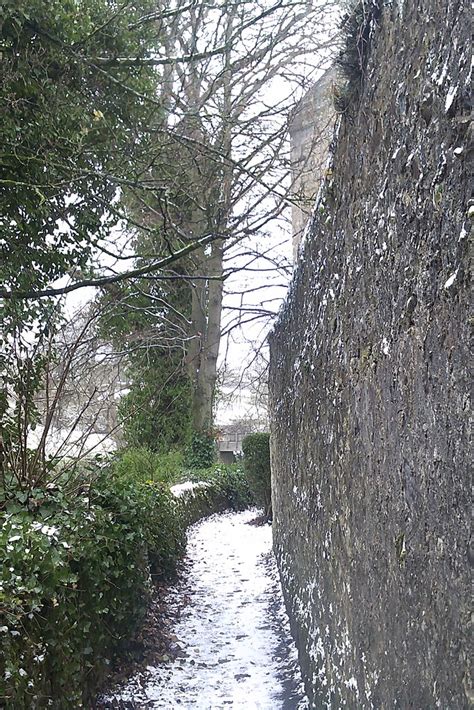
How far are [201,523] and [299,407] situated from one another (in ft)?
26.4

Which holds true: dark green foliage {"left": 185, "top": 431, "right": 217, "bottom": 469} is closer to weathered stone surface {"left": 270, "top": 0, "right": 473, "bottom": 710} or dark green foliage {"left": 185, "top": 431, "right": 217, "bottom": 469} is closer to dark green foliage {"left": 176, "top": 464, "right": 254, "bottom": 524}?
dark green foliage {"left": 176, "top": 464, "right": 254, "bottom": 524}

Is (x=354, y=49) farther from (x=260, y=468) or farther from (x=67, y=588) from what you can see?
(x=260, y=468)

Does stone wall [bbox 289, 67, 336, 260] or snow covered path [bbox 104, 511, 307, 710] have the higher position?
stone wall [bbox 289, 67, 336, 260]

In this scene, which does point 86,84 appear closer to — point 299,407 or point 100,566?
point 299,407

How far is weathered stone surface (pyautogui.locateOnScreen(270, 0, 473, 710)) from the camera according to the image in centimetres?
150

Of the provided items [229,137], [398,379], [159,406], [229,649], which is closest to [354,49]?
[398,379]

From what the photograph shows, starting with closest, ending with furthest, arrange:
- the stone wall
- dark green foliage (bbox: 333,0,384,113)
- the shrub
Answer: dark green foliage (bbox: 333,0,384,113) < the shrub < the stone wall

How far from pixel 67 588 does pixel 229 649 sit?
2576 millimetres

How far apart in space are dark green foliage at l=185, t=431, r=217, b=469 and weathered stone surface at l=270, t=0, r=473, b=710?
11.4 metres

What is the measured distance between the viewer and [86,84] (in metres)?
6.90

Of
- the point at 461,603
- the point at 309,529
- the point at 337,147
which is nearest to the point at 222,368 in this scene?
the point at 309,529

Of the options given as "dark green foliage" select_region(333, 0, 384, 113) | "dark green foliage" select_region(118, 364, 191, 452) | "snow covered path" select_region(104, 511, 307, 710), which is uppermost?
"dark green foliage" select_region(333, 0, 384, 113)

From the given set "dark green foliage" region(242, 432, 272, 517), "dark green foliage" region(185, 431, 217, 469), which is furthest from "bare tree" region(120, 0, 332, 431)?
"dark green foliage" region(242, 432, 272, 517)

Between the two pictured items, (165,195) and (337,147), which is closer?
(337,147)
